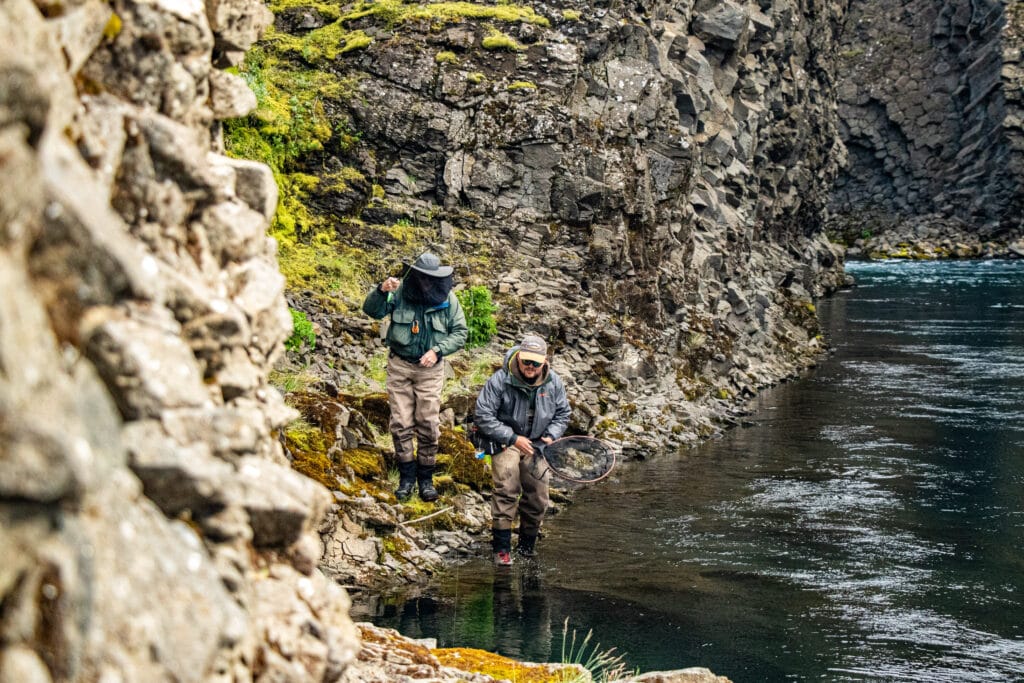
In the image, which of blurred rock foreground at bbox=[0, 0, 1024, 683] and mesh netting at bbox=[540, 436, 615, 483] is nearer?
blurred rock foreground at bbox=[0, 0, 1024, 683]

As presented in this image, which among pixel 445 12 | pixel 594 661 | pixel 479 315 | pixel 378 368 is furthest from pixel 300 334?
pixel 445 12

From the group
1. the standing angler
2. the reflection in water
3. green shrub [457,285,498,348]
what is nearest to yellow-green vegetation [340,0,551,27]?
green shrub [457,285,498,348]

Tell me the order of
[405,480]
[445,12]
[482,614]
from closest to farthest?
[482,614] → [405,480] → [445,12]

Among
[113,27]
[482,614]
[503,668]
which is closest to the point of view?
[113,27]

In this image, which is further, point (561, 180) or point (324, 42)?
point (324, 42)

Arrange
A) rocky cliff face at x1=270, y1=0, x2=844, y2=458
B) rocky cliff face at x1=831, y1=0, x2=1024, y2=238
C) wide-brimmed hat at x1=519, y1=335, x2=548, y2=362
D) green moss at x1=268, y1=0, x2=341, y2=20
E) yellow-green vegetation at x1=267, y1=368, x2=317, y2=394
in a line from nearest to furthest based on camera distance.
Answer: wide-brimmed hat at x1=519, y1=335, x2=548, y2=362 < yellow-green vegetation at x1=267, y1=368, x2=317, y2=394 < rocky cliff face at x1=270, y1=0, x2=844, y2=458 < green moss at x1=268, y1=0, x2=341, y2=20 < rocky cliff face at x1=831, y1=0, x2=1024, y2=238

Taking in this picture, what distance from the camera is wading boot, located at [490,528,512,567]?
10.9 meters

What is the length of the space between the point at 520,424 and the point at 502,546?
1.54 metres

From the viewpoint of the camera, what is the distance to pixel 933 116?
8700 cm

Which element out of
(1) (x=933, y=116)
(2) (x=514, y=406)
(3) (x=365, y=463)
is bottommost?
(3) (x=365, y=463)

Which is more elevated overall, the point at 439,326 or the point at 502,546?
the point at 439,326

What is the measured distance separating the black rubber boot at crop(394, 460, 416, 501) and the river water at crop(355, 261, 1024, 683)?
1259 millimetres

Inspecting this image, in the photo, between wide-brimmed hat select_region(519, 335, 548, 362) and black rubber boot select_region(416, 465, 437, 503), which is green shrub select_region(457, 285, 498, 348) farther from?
wide-brimmed hat select_region(519, 335, 548, 362)

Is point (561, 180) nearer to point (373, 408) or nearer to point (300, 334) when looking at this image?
point (300, 334)
